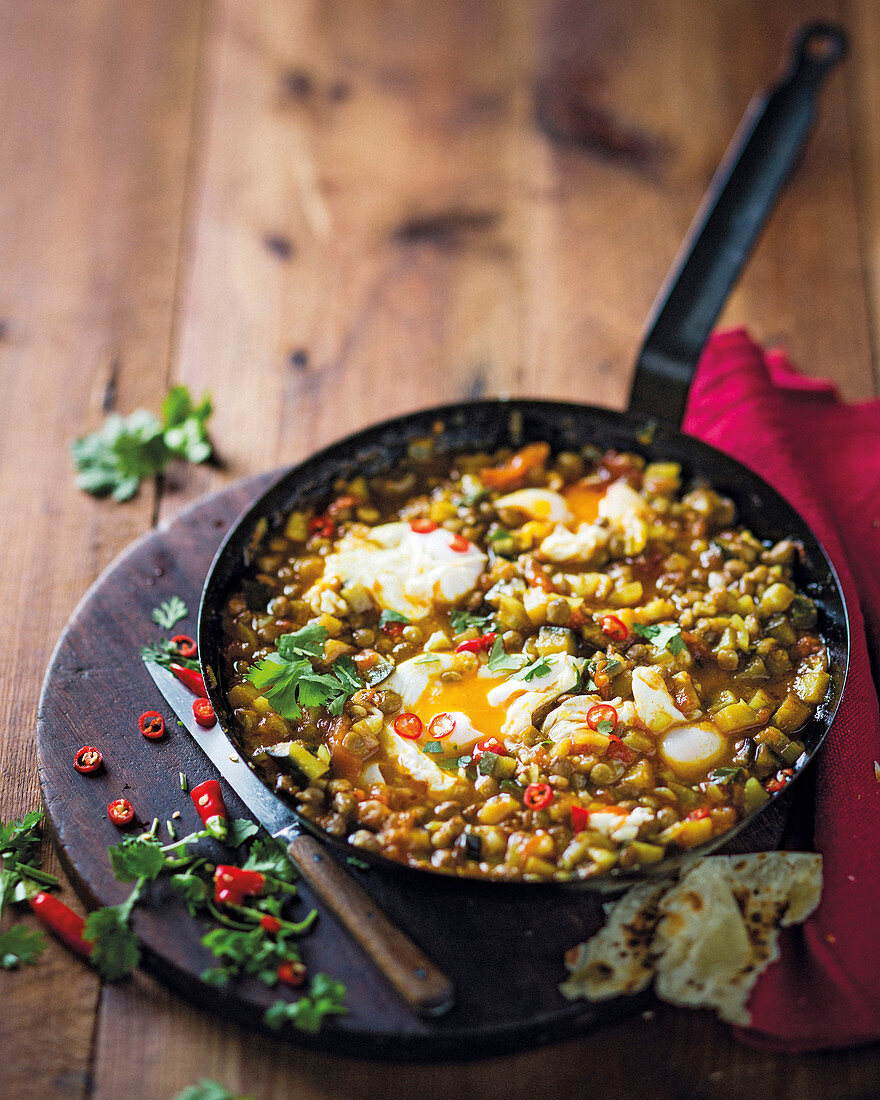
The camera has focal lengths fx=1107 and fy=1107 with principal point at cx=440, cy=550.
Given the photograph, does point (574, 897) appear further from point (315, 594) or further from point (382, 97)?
point (382, 97)

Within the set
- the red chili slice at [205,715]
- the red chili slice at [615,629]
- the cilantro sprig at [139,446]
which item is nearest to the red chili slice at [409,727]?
the red chili slice at [205,715]

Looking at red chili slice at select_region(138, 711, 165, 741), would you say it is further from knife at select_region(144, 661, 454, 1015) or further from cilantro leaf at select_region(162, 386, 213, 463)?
cilantro leaf at select_region(162, 386, 213, 463)

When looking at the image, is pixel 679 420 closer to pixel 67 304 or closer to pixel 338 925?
pixel 338 925

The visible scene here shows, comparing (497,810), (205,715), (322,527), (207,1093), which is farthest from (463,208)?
(207,1093)

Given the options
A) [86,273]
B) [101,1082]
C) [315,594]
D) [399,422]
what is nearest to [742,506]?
[399,422]

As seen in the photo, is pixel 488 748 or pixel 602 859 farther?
pixel 488 748

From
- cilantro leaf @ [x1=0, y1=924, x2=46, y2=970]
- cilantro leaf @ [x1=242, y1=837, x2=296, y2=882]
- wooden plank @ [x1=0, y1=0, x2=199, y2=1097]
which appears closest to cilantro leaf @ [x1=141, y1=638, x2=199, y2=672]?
wooden plank @ [x1=0, y1=0, x2=199, y2=1097]
